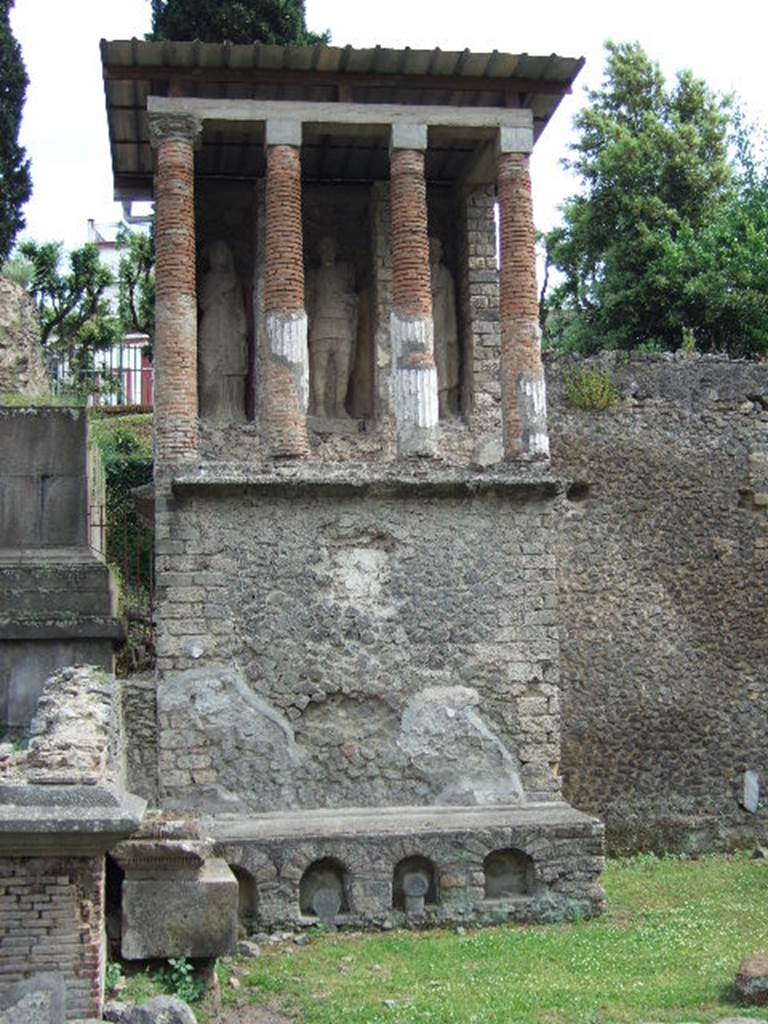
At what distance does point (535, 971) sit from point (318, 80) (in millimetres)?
7669

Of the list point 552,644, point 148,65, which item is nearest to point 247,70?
point 148,65

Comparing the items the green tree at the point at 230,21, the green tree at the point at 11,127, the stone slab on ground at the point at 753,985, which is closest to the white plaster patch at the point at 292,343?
the stone slab on ground at the point at 753,985

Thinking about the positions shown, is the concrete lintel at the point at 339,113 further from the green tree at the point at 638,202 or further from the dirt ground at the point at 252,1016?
the green tree at the point at 638,202

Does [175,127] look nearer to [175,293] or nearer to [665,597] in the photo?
[175,293]

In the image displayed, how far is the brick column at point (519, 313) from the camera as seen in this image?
12.1 meters

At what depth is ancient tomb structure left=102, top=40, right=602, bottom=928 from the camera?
10711mm

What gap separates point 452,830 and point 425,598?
6.57 feet

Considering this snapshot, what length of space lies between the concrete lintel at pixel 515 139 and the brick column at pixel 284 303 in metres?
1.83

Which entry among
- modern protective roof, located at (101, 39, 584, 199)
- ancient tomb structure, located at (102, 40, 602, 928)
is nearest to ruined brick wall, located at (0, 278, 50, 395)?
modern protective roof, located at (101, 39, 584, 199)

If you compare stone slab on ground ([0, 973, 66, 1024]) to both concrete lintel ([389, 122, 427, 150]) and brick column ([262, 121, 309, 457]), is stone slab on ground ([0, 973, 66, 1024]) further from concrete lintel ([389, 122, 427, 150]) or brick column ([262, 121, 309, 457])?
concrete lintel ([389, 122, 427, 150])

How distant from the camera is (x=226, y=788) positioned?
11078 mm

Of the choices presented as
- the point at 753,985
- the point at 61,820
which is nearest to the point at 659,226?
the point at 753,985

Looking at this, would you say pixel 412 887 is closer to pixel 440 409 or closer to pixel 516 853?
pixel 516 853

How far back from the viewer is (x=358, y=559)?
1162 centimetres
